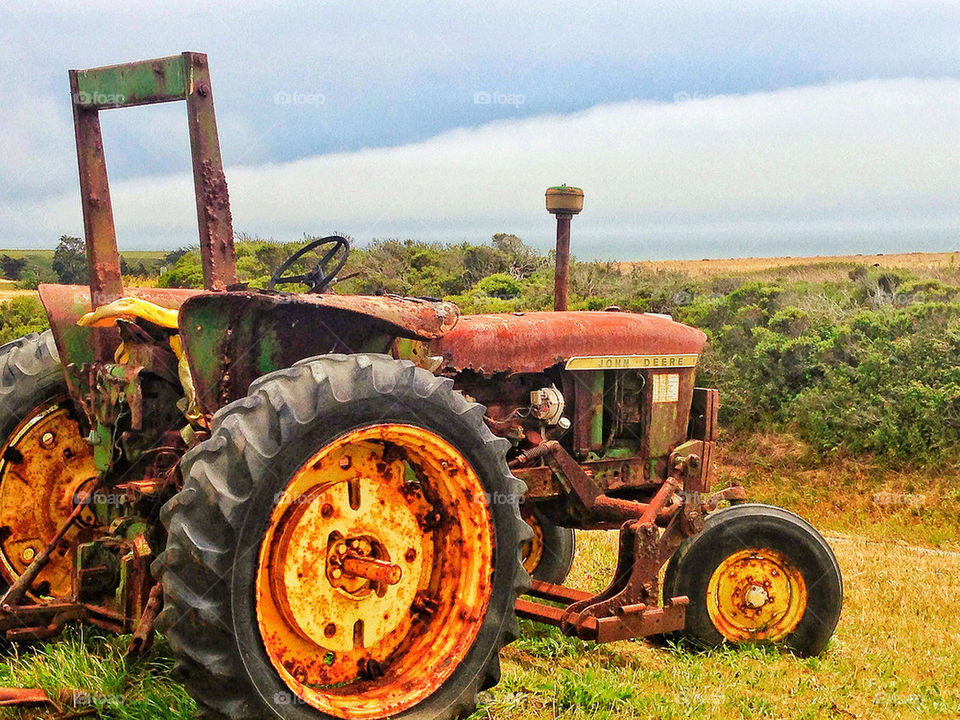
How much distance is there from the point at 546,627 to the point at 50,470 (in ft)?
9.15

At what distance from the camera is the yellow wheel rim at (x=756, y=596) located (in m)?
5.27

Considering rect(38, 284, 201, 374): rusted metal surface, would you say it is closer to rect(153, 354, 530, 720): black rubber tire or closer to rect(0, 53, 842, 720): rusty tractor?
rect(0, 53, 842, 720): rusty tractor

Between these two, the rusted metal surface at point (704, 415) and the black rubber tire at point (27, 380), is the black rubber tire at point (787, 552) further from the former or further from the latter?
the black rubber tire at point (27, 380)

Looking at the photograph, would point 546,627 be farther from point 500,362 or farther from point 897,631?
point 897,631

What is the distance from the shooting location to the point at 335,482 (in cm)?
347

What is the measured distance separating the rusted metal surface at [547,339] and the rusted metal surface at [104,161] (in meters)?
1.22

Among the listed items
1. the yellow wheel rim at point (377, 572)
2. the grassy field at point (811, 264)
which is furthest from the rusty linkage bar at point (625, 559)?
the grassy field at point (811, 264)

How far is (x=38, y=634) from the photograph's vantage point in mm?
4254

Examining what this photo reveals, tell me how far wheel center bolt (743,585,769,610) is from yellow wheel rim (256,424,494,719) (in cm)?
228

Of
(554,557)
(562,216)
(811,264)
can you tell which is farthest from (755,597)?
(811,264)

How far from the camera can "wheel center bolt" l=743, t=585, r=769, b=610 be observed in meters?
5.27

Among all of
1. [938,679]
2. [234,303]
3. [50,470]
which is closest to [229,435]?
[234,303]

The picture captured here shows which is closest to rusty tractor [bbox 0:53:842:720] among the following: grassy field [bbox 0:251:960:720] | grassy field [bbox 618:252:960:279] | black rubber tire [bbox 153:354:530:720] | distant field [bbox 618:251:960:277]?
black rubber tire [bbox 153:354:530:720]

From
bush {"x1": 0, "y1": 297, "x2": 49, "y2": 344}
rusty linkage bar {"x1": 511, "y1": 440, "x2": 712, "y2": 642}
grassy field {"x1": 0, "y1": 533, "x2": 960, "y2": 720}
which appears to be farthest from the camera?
bush {"x1": 0, "y1": 297, "x2": 49, "y2": 344}
